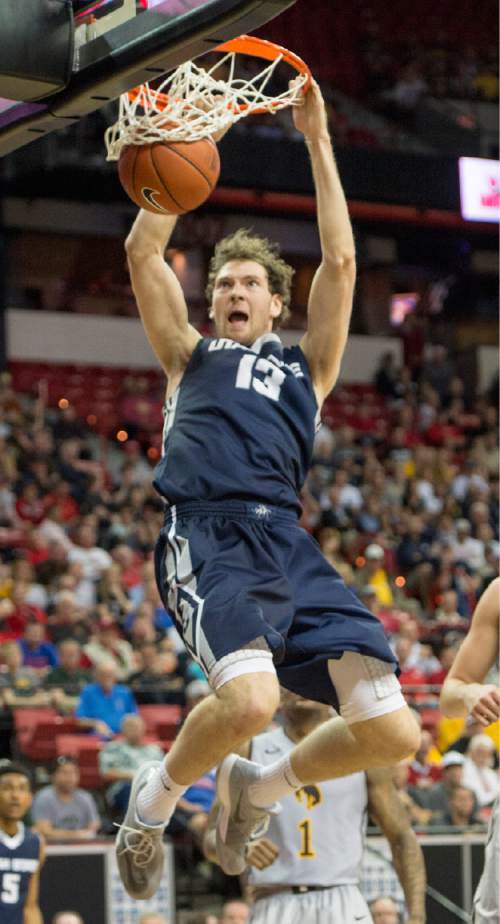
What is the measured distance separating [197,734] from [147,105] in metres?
2.16

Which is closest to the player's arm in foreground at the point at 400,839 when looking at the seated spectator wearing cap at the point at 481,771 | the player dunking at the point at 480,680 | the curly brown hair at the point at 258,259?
the player dunking at the point at 480,680

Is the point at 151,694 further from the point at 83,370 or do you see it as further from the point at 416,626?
the point at 83,370

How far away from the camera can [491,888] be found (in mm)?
4680

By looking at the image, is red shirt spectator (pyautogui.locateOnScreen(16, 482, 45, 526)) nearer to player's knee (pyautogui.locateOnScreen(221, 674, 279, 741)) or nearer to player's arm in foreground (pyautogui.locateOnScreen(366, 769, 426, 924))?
player's arm in foreground (pyautogui.locateOnScreen(366, 769, 426, 924))

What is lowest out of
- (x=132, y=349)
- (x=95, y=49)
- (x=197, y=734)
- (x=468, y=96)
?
(x=197, y=734)

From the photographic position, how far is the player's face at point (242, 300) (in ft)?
18.1

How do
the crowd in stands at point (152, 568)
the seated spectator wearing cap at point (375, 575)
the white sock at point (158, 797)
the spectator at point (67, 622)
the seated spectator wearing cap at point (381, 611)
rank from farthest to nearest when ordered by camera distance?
the seated spectator wearing cap at point (375, 575) < the seated spectator wearing cap at point (381, 611) < the spectator at point (67, 622) < the crowd in stands at point (152, 568) < the white sock at point (158, 797)

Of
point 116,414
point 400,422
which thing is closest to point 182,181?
point 116,414

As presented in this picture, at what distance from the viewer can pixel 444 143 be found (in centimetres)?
2202

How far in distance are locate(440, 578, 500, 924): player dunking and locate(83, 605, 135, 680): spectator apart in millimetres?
6853

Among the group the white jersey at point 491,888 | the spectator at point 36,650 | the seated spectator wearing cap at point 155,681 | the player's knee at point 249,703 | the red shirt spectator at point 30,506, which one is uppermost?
the red shirt spectator at point 30,506

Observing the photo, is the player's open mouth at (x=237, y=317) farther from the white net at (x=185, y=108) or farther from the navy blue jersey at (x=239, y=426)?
the white net at (x=185, y=108)

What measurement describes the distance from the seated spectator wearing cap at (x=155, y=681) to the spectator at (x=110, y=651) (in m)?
0.14

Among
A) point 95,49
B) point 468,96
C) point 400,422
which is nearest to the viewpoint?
point 95,49
